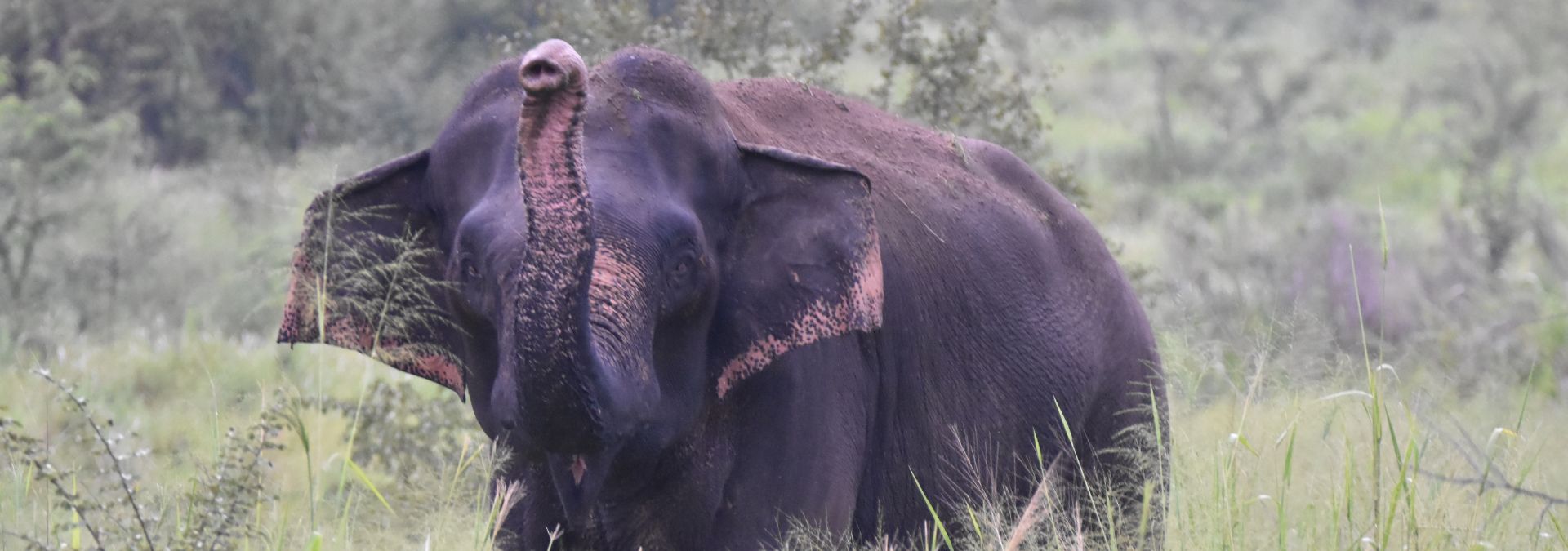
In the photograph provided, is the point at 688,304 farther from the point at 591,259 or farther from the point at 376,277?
the point at 376,277

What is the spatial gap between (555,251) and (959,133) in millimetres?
5693

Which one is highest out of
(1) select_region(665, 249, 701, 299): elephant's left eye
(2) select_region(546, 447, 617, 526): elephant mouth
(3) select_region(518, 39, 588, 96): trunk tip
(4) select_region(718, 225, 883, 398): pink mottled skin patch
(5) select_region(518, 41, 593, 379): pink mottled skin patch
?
(3) select_region(518, 39, 588, 96): trunk tip

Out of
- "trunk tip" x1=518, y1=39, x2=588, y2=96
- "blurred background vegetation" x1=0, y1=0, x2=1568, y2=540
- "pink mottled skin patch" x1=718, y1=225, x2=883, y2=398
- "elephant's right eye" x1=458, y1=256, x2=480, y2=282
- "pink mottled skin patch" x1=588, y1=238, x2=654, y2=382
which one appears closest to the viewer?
"trunk tip" x1=518, y1=39, x2=588, y2=96

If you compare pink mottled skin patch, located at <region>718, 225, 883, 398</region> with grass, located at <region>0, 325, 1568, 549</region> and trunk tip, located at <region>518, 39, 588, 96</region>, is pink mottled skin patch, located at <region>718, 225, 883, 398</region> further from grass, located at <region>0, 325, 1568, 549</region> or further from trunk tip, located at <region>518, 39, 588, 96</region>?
trunk tip, located at <region>518, 39, 588, 96</region>

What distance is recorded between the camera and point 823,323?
419 cm

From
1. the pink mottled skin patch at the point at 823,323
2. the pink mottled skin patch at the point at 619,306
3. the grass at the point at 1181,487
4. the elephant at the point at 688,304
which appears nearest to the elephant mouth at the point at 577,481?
the elephant at the point at 688,304

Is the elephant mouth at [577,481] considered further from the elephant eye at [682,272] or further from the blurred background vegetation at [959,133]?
the blurred background vegetation at [959,133]

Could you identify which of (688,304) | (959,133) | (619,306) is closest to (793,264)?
(688,304)

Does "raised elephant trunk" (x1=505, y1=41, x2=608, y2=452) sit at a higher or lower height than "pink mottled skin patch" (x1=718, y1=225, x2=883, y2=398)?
higher

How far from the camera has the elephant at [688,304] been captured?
11.4 ft

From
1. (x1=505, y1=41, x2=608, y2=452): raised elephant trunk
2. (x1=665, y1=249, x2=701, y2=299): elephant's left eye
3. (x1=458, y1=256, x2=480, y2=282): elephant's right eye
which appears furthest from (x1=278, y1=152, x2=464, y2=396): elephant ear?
(x1=505, y1=41, x2=608, y2=452): raised elephant trunk

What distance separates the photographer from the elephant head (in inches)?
134

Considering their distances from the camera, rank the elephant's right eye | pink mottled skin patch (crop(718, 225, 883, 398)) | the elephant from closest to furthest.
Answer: the elephant < the elephant's right eye < pink mottled skin patch (crop(718, 225, 883, 398))

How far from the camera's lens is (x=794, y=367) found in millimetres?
4289
